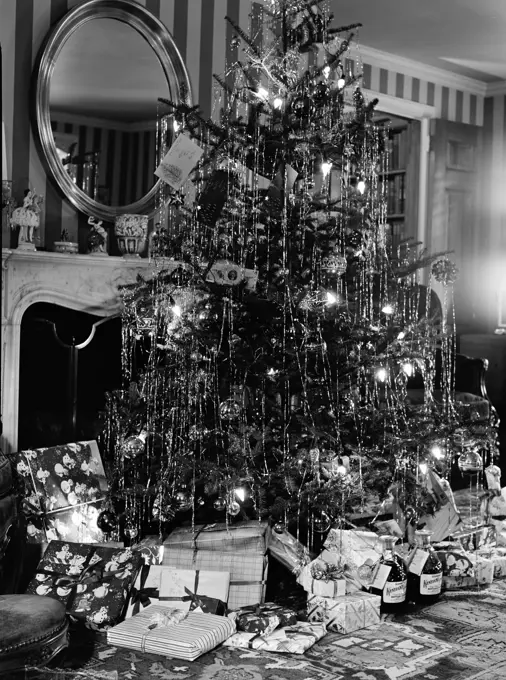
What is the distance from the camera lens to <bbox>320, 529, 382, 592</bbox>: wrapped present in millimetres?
3184

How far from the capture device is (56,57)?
13.5 ft

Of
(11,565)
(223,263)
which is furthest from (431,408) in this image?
(11,565)

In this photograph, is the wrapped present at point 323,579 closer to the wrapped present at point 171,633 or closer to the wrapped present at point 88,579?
the wrapped present at point 171,633

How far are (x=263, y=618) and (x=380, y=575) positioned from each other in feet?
1.65

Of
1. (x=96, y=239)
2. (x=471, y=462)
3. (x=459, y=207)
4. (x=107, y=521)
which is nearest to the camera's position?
(x=107, y=521)

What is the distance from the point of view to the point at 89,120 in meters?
4.27

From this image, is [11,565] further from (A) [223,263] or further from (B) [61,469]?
(A) [223,263]

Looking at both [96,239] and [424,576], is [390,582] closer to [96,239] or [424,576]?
[424,576]

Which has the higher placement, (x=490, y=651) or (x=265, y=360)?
(x=265, y=360)

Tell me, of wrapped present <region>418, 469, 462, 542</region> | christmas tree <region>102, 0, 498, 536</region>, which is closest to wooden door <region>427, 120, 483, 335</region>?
christmas tree <region>102, 0, 498, 536</region>

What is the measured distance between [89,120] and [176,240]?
86 centimetres

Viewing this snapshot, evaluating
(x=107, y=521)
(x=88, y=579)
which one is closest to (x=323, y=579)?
(x=88, y=579)

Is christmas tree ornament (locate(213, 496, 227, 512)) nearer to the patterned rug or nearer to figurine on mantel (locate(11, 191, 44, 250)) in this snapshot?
the patterned rug

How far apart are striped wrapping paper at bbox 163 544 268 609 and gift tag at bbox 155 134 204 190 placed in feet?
4.92
